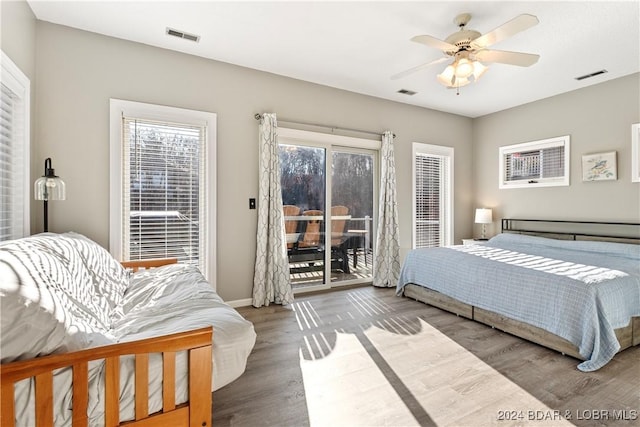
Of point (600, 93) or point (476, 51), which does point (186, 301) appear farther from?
point (600, 93)

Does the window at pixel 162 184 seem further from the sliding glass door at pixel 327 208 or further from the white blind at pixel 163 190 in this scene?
the sliding glass door at pixel 327 208

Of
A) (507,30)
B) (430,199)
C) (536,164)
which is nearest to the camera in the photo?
(507,30)

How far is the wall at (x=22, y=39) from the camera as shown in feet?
7.07

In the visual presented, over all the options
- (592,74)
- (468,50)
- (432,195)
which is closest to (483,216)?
(432,195)

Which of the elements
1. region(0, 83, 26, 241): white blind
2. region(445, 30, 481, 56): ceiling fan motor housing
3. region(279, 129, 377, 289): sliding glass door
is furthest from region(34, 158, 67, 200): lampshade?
region(445, 30, 481, 56): ceiling fan motor housing

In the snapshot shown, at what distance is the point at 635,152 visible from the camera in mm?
3709

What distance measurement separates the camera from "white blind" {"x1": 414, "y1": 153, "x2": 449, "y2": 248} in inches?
204

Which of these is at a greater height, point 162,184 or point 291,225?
point 162,184

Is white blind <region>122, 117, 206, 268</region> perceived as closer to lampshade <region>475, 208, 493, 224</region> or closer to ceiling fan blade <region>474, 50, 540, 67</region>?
ceiling fan blade <region>474, 50, 540, 67</region>

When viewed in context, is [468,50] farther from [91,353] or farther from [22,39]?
[22,39]

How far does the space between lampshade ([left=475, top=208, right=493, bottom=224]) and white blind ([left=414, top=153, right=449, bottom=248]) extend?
20.2 inches

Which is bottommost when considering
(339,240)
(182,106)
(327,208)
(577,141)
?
(339,240)

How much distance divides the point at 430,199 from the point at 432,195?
0.09 meters

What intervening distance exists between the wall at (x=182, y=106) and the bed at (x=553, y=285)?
1.48 meters
